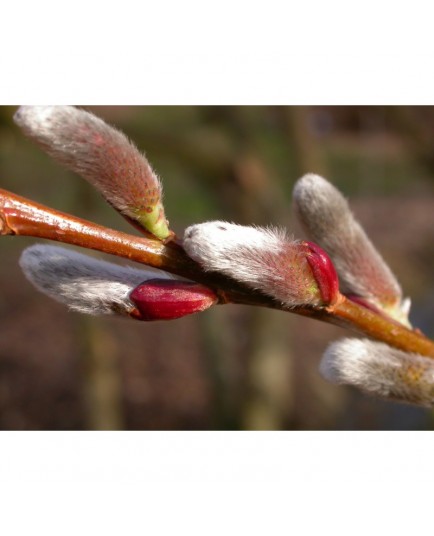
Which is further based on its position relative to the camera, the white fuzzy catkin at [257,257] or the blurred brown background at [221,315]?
the blurred brown background at [221,315]

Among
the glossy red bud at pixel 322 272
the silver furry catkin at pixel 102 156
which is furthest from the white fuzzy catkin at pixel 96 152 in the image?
the glossy red bud at pixel 322 272

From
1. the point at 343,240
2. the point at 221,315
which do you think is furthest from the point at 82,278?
the point at 221,315

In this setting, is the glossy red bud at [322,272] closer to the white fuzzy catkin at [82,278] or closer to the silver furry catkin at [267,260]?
the silver furry catkin at [267,260]

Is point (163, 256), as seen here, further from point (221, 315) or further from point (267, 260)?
point (221, 315)

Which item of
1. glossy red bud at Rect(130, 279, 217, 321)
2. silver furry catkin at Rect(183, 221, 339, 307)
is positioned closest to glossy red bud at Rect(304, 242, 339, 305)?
silver furry catkin at Rect(183, 221, 339, 307)

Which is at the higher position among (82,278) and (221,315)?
(221,315)

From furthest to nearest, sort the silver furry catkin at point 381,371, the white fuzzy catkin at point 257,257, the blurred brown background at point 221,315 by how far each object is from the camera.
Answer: the blurred brown background at point 221,315, the silver furry catkin at point 381,371, the white fuzzy catkin at point 257,257
